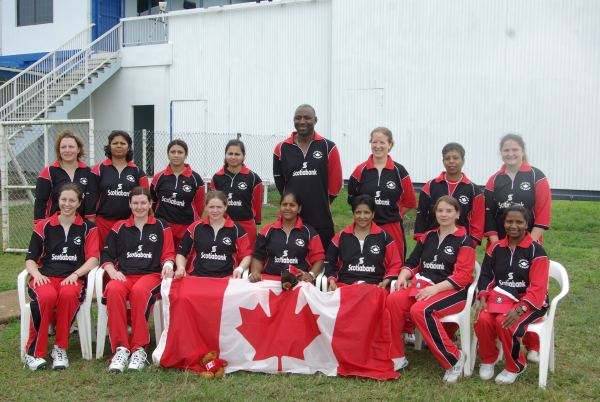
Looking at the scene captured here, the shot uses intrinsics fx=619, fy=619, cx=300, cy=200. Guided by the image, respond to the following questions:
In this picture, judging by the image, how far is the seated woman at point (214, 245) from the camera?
17.6 ft

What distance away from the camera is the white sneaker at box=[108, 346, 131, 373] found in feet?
15.4

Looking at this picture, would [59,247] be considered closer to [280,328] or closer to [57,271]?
[57,271]

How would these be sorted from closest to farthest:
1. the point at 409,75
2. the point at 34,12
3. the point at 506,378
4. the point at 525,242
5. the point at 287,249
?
the point at 506,378 → the point at 525,242 → the point at 287,249 → the point at 409,75 → the point at 34,12

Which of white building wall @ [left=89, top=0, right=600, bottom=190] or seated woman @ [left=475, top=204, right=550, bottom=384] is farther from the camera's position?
white building wall @ [left=89, top=0, right=600, bottom=190]

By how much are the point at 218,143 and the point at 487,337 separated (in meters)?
15.5

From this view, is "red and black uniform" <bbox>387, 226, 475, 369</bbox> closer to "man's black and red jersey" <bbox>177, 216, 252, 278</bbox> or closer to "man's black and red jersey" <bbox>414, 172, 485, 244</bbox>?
"man's black and red jersey" <bbox>414, 172, 485, 244</bbox>

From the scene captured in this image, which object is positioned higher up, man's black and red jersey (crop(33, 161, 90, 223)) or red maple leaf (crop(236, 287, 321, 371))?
man's black and red jersey (crop(33, 161, 90, 223))

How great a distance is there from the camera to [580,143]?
51.1 ft

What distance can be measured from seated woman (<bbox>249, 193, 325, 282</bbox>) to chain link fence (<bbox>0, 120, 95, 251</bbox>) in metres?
4.01

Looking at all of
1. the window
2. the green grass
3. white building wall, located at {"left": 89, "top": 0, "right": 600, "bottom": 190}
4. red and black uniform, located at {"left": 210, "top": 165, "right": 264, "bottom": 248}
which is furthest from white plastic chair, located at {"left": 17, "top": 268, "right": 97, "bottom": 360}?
the window

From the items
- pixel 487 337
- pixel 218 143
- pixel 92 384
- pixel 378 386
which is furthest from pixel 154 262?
pixel 218 143

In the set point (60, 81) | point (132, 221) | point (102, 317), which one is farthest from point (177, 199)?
point (60, 81)

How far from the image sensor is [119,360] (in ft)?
15.6

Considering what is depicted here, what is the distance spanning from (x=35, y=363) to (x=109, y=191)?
1659 mm
